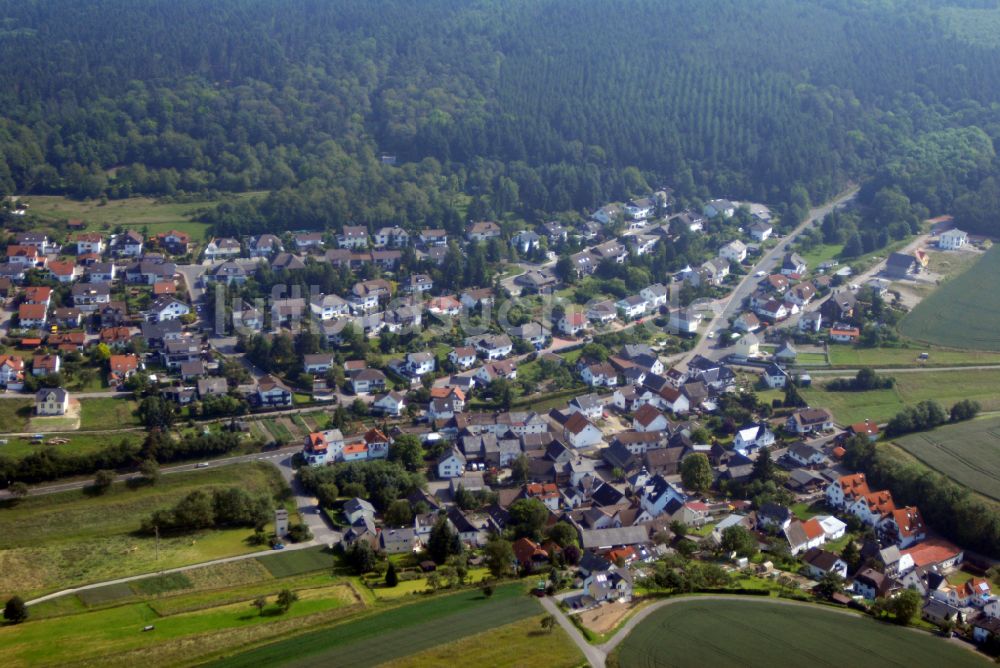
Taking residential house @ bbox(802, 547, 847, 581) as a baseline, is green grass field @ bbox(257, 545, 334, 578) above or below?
above

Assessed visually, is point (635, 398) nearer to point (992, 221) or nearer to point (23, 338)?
point (23, 338)

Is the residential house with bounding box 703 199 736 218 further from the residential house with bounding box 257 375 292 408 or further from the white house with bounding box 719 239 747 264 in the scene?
the residential house with bounding box 257 375 292 408

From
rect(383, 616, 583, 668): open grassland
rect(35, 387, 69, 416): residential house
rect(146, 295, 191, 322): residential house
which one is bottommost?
rect(383, 616, 583, 668): open grassland

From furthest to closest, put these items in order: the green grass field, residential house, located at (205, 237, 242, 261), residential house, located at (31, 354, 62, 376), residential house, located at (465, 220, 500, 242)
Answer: residential house, located at (465, 220, 500, 242)
residential house, located at (205, 237, 242, 261)
residential house, located at (31, 354, 62, 376)
the green grass field

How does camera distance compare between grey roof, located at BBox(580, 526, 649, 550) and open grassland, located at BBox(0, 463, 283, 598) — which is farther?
grey roof, located at BBox(580, 526, 649, 550)

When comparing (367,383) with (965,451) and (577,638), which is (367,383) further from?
(965,451)

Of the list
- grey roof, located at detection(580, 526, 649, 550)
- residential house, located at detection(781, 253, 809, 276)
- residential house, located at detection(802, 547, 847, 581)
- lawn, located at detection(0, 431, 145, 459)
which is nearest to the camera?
residential house, located at detection(802, 547, 847, 581)

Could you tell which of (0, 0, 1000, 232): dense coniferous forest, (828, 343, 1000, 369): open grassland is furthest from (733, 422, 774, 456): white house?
(0, 0, 1000, 232): dense coniferous forest

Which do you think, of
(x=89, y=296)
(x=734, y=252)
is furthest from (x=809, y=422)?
(x=89, y=296)
